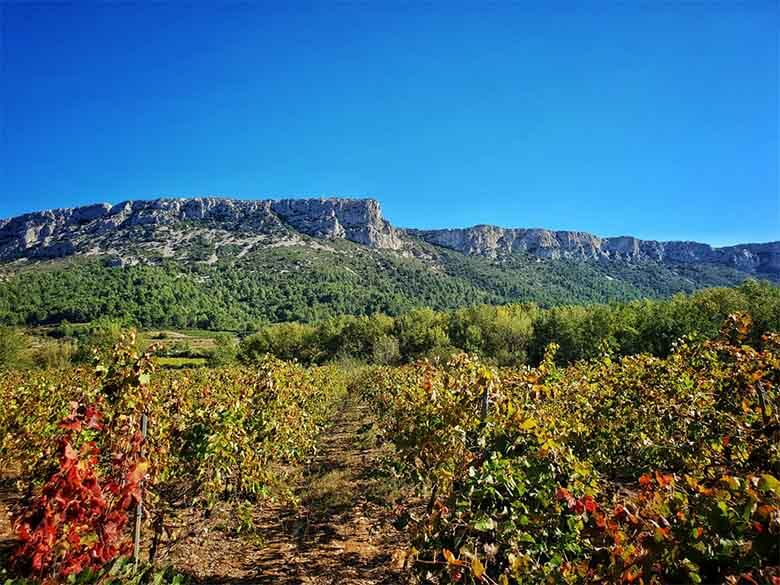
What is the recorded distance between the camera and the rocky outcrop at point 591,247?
491 feet

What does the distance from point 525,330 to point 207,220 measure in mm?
124351

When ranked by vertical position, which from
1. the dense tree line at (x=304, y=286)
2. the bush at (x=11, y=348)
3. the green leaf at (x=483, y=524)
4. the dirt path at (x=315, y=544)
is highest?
the dense tree line at (x=304, y=286)

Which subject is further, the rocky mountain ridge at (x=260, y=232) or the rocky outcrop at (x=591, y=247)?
the rocky outcrop at (x=591, y=247)

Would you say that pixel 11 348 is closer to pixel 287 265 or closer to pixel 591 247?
pixel 287 265

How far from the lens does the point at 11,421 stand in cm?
886

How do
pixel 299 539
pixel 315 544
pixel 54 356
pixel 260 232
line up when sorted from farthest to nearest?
pixel 260 232
pixel 54 356
pixel 299 539
pixel 315 544

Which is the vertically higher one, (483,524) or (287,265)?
(287,265)

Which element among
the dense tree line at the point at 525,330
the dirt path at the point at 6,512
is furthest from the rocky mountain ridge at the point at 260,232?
the dirt path at the point at 6,512

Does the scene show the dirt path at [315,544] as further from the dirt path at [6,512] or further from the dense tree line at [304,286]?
the dense tree line at [304,286]

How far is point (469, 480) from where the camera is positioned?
269 cm

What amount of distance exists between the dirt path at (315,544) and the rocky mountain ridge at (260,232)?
12545cm

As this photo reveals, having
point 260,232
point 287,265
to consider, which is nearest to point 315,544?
point 287,265

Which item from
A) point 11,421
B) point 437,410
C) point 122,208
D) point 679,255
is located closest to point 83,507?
point 437,410

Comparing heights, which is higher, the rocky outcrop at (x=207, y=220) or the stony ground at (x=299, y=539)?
the rocky outcrop at (x=207, y=220)
